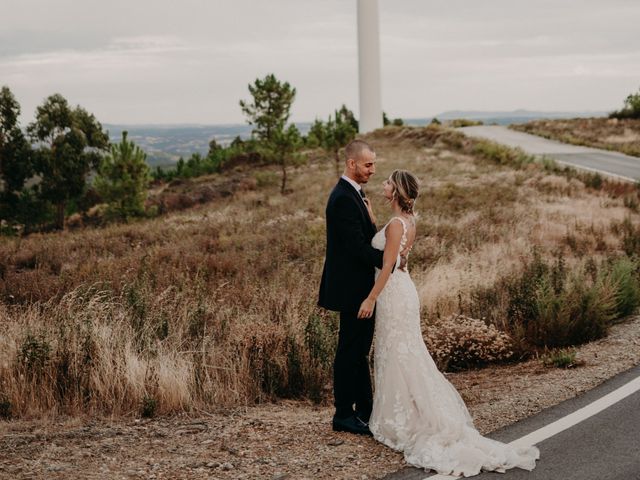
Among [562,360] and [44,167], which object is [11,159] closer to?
[44,167]

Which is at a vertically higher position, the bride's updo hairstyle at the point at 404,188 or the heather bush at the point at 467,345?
the bride's updo hairstyle at the point at 404,188

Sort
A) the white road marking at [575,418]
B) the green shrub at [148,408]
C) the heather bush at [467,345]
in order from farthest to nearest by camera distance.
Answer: the heather bush at [467,345] → the green shrub at [148,408] → the white road marking at [575,418]

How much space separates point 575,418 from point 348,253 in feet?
7.55

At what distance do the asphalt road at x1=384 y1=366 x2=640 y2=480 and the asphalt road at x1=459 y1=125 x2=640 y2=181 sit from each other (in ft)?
74.9

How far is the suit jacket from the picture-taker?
17.6ft

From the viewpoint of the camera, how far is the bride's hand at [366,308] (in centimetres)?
534

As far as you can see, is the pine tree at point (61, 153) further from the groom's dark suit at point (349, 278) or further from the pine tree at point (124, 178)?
the groom's dark suit at point (349, 278)

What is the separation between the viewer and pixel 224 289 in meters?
11.0

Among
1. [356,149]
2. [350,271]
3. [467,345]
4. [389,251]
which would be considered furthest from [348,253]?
[467,345]

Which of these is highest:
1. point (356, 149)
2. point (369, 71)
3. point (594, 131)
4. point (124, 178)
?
point (369, 71)

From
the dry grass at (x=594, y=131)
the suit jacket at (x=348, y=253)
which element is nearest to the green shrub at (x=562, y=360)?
the suit jacket at (x=348, y=253)

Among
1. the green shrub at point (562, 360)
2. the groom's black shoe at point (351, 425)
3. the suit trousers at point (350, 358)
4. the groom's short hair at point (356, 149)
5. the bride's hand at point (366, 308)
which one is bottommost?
the green shrub at point (562, 360)

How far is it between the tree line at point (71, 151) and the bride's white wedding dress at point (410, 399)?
29689mm

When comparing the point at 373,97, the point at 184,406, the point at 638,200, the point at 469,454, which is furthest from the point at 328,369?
the point at 373,97
